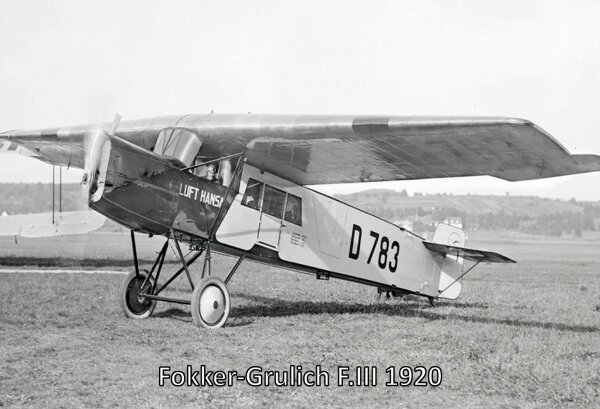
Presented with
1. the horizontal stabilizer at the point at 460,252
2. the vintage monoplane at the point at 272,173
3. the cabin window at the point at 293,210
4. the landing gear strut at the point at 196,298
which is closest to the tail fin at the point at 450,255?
the horizontal stabilizer at the point at 460,252

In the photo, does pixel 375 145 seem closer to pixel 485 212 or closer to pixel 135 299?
pixel 135 299

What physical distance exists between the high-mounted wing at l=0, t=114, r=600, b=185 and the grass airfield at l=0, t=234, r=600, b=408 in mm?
2457

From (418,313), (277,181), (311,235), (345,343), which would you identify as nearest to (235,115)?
(277,181)

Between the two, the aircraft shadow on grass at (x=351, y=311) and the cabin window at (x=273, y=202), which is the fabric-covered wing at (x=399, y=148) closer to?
the cabin window at (x=273, y=202)

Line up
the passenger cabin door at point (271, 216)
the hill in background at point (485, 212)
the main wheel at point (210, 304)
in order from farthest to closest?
1. the hill in background at point (485, 212)
2. the passenger cabin door at point (271, 216)
3. the main wheel at point (210, 304)

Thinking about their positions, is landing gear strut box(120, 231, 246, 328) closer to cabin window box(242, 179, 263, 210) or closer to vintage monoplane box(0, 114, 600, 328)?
vintage monoplane box(0, 114, 600, 328)

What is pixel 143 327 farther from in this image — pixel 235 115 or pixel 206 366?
pixel 235 115

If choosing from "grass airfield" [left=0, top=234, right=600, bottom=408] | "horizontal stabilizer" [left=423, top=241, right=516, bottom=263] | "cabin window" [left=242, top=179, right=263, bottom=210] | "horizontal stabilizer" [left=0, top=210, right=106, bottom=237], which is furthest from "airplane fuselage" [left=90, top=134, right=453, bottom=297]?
"horizontal stabilizer" [left=0, top=210, right=106, bottom=237]

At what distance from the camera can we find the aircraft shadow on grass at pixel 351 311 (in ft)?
32.6

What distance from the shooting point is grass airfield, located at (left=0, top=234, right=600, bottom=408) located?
5215 millimetres

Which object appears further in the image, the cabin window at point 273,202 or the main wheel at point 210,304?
the cabin window at point 273,202

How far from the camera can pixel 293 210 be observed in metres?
10.5

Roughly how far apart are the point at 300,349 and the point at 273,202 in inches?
133

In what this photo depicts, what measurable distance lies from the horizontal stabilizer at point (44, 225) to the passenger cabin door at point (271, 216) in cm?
1512
